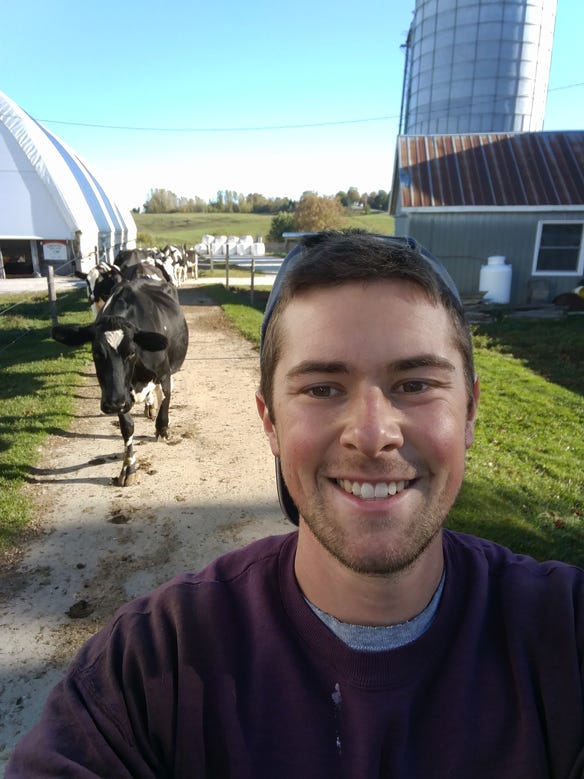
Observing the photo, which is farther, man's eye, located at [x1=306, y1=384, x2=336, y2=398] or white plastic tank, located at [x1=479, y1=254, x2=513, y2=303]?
white plastic tank, located at [x1=479, y1=254, x2=513, y2=303]

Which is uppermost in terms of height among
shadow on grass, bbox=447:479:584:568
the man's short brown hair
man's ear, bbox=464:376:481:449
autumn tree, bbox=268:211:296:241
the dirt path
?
autumn tree, bbox=268:211:296:241

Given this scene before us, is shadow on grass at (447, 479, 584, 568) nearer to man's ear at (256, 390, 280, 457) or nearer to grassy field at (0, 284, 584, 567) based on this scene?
grassy field at (0, 284, 584, 567)

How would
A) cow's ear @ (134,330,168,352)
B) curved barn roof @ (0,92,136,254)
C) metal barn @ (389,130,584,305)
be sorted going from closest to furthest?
1. cow's ear @ (134,330,168,352)
2. metal barn @ (389,130,584,305)
3. curved barn roof @ (0,92,136,254)

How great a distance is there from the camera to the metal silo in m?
21.2

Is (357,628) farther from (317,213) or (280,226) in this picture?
(280,226)

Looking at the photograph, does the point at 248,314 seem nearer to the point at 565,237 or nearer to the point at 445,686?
the point at 565,237

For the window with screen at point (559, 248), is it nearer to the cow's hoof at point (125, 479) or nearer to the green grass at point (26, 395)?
the green grass at point (26, 395)

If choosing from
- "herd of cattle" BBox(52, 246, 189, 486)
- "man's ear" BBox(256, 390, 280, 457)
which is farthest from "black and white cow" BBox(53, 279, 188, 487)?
"man's ear" BBox(256, 390, 280, 457)

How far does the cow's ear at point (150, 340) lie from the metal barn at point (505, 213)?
11652 millimetres

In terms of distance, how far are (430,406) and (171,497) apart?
406 cm

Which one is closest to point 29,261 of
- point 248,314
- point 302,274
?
point 248,314

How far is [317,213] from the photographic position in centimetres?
4397

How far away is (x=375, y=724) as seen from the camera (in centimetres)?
117

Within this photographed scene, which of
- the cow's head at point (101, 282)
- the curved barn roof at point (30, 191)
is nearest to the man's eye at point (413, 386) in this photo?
the cow's head at point (101, 282)
